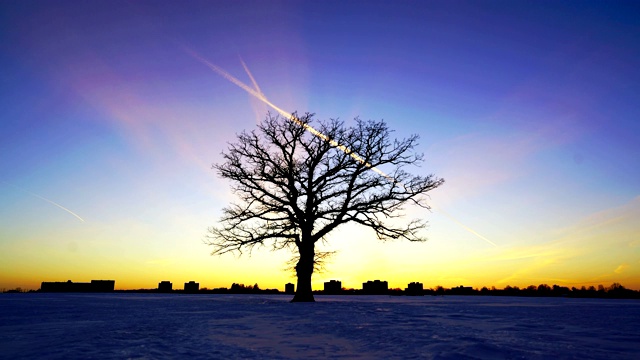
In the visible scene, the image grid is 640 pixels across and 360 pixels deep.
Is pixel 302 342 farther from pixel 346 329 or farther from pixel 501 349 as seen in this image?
pixel 501 349

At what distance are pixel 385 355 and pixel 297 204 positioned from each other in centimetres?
1830

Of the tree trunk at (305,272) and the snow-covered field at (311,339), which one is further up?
the tree trunk at (305,272)

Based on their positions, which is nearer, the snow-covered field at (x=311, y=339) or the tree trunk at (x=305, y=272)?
the snow-covered field at (x=311, y=339)

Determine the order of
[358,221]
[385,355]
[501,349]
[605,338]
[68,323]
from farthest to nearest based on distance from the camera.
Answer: [358,221] < [68,323] < [605,338] < [501,349] < [385,355]

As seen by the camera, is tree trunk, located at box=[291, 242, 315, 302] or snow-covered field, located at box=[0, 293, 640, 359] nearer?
snow-covered field, located at box=[0, 293, 640, 359]

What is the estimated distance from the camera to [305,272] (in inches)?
915

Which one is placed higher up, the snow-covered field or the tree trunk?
the tree trunk

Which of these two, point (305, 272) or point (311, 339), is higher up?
point (305, 272)

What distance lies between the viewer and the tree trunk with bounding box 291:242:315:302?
22672 millimetres

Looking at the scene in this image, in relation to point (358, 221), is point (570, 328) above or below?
below

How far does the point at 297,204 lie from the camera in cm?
2388

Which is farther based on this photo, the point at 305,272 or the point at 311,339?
the point at 305,272

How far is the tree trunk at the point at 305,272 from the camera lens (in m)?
22.7

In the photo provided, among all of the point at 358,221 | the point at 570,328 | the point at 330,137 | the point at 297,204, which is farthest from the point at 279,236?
the point at 570,328
